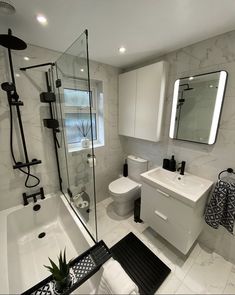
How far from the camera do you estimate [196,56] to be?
1468mm

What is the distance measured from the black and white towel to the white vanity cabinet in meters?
0.10

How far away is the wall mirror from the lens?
4.54ft

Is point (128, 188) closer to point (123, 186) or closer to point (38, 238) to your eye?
point (123, 186)

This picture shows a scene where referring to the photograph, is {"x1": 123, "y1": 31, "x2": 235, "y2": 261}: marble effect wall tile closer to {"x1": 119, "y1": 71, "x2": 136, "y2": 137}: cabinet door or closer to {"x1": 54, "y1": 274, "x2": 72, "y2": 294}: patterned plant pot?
{"x1": 119, "y1": 71, "x2": 136, "y2": 137}: cabinet door

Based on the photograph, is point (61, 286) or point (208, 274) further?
point (208, 274)

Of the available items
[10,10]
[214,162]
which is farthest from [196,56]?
[10,10]

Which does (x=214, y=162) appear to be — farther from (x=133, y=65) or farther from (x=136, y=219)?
(x=133, y=65)

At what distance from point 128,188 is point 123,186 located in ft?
0.29

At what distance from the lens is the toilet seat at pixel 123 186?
1.96m

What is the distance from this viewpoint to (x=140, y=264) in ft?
4.84

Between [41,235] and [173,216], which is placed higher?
[173,216]

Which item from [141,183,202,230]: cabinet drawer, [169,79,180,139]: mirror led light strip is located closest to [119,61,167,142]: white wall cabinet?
[169,79,180,139]: mirror led light strip

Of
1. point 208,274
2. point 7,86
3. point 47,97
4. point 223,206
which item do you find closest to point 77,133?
point 47,97

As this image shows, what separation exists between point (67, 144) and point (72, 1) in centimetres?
125
